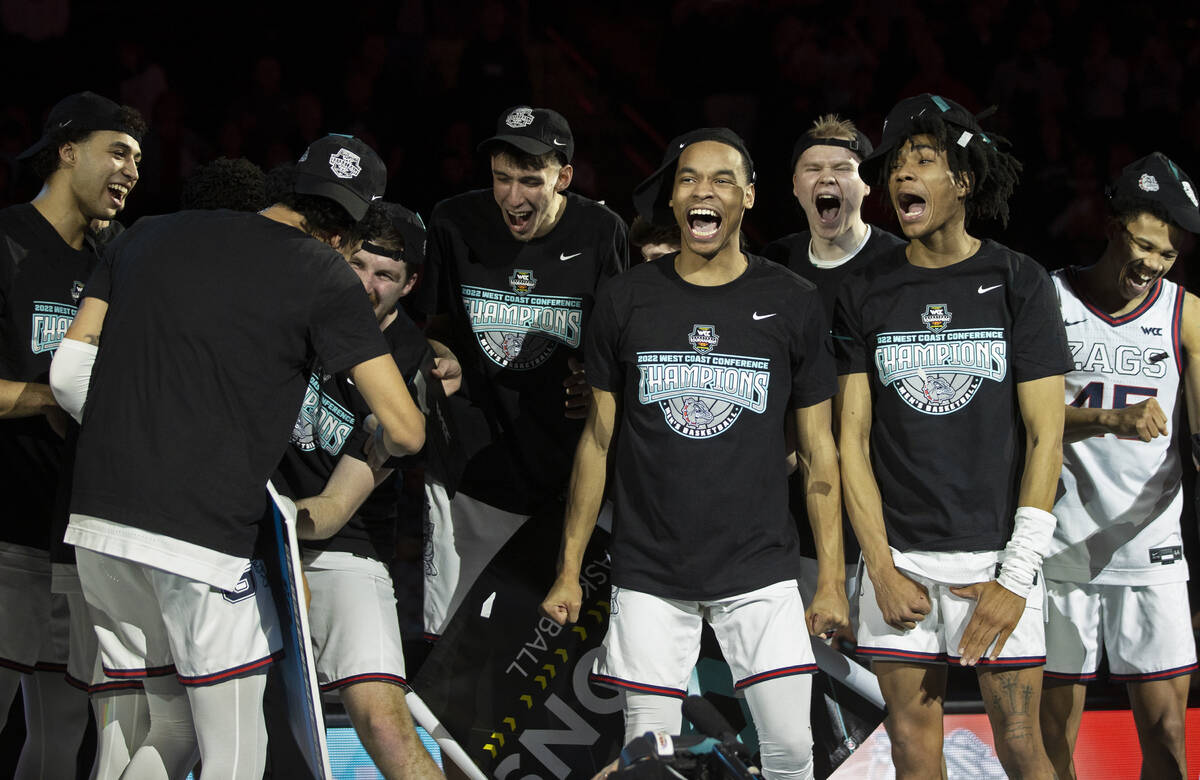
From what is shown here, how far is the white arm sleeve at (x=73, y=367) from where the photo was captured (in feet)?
9.77

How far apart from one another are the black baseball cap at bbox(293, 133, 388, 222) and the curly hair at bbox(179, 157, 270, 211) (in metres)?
0.70

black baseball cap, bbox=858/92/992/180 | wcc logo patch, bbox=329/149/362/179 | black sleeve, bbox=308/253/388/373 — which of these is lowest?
black sleeve, bbox=308/253/388/373

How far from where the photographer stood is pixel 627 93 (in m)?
7.96

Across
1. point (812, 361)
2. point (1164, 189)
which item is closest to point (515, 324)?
point (812, 361)

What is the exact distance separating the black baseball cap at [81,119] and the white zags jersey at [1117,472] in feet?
10.2

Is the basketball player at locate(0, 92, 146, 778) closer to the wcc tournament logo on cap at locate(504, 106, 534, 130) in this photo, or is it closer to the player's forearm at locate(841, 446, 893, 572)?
the wcc tournament logo on cap at locate(504, 106, 534, 130)

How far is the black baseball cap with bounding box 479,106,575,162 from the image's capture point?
3.86 m

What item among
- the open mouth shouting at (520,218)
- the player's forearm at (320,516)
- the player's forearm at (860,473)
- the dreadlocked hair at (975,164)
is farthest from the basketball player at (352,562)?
the dreadlocked hair at (975,164)

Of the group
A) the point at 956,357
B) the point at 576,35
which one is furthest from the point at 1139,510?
the point at 576,35

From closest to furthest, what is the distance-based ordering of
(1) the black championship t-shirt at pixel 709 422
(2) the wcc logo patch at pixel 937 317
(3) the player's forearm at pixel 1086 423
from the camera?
(1) the black championship t-shirt at pixel 709 422
(2) the wcc logo patch at pixel 937 317
(3) the player's forearm at pixel 1086 423

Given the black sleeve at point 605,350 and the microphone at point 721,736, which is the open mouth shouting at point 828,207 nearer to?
the black sleeve at point 605,350

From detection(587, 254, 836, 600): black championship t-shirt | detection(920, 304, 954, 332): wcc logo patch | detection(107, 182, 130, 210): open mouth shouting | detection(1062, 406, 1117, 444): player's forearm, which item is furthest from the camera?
detection(107, 182, 130, 210): open mouth shouting

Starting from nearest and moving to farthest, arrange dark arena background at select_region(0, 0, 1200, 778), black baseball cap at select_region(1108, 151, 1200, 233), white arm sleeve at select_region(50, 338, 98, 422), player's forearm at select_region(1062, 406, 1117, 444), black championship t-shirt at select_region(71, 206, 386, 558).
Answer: black championship t-shirt at select_region(71, 206, 386, 558) → white arm sleeve at select_region(50, 338, 98, 422) → player's forearm at select_region(1062, 406, 1117, 444) → black baseball cap at select_region(1108, 151, 1200, 233) → dark arena background at select_region(0, 0, 1200, 778)

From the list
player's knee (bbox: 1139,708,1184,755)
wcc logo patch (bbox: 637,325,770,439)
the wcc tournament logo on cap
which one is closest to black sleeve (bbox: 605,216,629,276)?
the wcc tournament logo on cap
